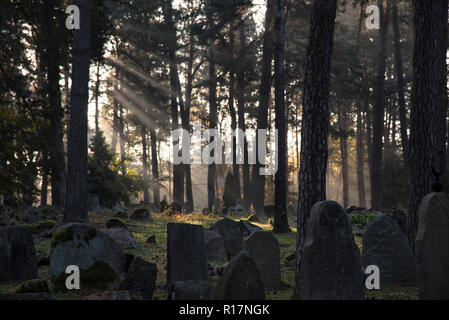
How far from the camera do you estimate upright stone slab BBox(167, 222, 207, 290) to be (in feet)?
29.0

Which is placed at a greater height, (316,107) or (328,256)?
(316,107)

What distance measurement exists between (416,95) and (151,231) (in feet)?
36.0

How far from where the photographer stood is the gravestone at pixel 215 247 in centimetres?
1185

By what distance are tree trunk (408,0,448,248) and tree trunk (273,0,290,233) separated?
828cm

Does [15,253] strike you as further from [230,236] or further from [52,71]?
[52,71]

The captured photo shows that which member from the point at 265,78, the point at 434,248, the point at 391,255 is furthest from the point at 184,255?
the point at 265,78

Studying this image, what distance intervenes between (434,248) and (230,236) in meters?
6.05

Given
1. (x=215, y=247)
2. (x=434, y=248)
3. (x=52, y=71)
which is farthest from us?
(x=52, y=71)

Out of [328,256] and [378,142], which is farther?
[378,142]

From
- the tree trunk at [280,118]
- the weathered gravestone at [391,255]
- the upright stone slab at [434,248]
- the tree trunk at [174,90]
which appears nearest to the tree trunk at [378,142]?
the tree trunk at [280,118]

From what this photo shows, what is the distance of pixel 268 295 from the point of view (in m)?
8.51

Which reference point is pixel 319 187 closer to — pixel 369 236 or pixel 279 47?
pixel 369 236

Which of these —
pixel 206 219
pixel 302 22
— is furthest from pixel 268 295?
pixel 302 22

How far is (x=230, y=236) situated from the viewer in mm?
12133
